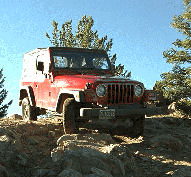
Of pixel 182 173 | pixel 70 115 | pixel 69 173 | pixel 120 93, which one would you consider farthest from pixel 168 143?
pixel 69 173

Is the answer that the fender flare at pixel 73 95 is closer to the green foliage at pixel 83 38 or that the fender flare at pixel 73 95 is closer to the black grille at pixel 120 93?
the black grille at pixel 120 93

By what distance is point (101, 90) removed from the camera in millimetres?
6816

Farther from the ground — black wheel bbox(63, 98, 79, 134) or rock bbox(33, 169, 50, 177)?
black wheel bbox(63, 98, 79, 134)

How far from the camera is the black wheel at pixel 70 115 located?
6.79 meters

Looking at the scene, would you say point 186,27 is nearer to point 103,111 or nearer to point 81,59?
point 81,59

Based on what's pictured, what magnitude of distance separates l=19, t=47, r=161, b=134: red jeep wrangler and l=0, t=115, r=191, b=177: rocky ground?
0.61 metres

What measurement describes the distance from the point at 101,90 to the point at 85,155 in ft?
7.33

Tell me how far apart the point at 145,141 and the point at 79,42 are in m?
18.2

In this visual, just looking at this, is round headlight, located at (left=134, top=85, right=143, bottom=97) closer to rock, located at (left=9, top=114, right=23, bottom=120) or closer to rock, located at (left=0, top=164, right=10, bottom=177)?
rock, located at (left=0, top=164, right=10, bottom=177)

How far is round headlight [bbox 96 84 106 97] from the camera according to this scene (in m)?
6.77

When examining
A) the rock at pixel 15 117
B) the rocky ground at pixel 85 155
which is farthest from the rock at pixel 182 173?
the rock at pixel 15 117

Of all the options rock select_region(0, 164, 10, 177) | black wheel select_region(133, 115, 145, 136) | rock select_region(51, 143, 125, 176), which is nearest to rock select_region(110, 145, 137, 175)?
rock select_region(51, 143, 125, 176)

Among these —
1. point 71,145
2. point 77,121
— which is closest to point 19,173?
point 71,145

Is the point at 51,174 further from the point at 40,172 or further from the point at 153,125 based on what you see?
the point at 153,125
